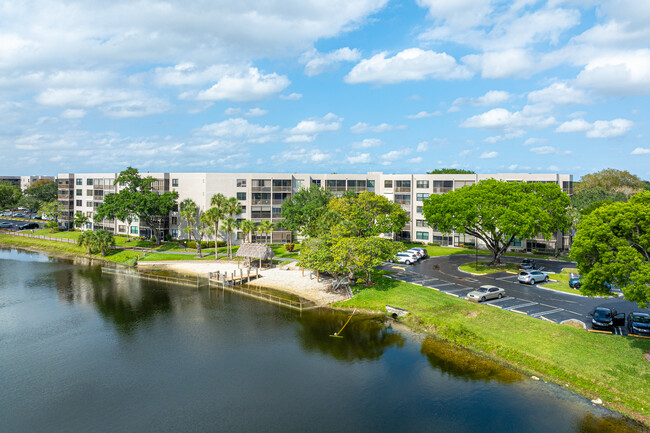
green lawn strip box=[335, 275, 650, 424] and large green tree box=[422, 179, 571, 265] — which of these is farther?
large green tree box=[422, 179, 571, 265]

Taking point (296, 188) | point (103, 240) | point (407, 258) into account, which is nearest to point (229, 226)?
point (296, 188)

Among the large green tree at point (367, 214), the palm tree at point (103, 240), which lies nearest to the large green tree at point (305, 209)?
the large green tree at point (367, 214)

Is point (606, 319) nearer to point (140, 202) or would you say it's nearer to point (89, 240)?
point (140, 202)

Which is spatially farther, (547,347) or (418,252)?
(418,252)

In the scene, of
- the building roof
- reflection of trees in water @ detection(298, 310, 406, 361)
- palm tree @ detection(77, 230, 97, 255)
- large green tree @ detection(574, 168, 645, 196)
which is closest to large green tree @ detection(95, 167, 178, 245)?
palm tree @ detection(77, 230, 97, 255)

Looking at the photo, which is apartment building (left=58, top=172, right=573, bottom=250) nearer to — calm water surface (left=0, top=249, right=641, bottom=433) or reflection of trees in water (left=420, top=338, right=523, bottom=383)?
calm water surface (left=0, top=249, right=641, bottom=433)

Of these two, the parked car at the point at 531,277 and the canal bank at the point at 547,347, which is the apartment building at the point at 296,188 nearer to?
the parked car at the point at 531,277
